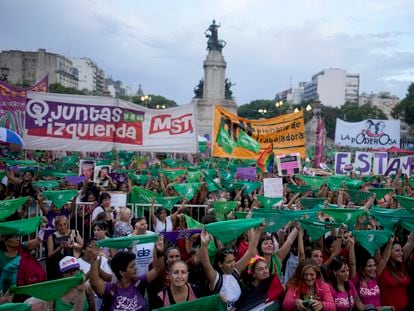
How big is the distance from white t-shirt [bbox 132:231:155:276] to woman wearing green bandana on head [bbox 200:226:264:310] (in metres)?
0.96

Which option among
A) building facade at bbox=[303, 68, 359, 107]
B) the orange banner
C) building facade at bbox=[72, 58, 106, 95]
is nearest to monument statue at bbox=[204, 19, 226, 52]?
the orange banner

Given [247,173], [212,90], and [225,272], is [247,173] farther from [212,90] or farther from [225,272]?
[212,90]

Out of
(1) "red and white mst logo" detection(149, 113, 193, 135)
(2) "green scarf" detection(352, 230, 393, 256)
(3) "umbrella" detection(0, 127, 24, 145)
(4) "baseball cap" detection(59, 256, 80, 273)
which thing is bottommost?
(4) "baseball cap" detection(59, 256, 80, 273)

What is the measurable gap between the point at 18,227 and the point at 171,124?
4694 mm

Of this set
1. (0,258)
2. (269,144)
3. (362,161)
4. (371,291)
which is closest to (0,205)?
(0,258)

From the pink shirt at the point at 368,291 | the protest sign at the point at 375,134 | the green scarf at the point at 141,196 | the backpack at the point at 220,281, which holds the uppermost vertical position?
the protest sign at the point at 375,134

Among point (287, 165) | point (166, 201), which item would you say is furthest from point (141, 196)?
point (287, 165)

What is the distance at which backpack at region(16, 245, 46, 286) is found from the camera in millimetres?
4457

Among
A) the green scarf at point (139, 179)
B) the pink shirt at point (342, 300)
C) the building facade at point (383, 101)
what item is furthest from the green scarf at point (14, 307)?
the building facade at point (383, 101)

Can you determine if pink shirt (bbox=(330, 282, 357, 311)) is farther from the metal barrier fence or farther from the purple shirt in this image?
the metal barrier fence

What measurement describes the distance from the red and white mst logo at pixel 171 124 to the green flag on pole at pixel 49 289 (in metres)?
5.94

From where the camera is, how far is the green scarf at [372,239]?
15.9ft

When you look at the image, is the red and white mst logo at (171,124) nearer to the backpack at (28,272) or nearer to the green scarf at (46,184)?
the green scarf at (46,184)

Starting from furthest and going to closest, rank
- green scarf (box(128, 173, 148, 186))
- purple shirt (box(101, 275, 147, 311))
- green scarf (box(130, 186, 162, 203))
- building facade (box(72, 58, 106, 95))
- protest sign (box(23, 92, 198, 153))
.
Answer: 1. building facade (box(72, 58, 106, 95))
2. green scarf (box(128, 173, 148, 186))
3. protest sign (box(23, 92, 198, 153))
4. green scarf (box(130, 186, 162, 203))
5. purple shirt (box(101, 275, 147, 311))
